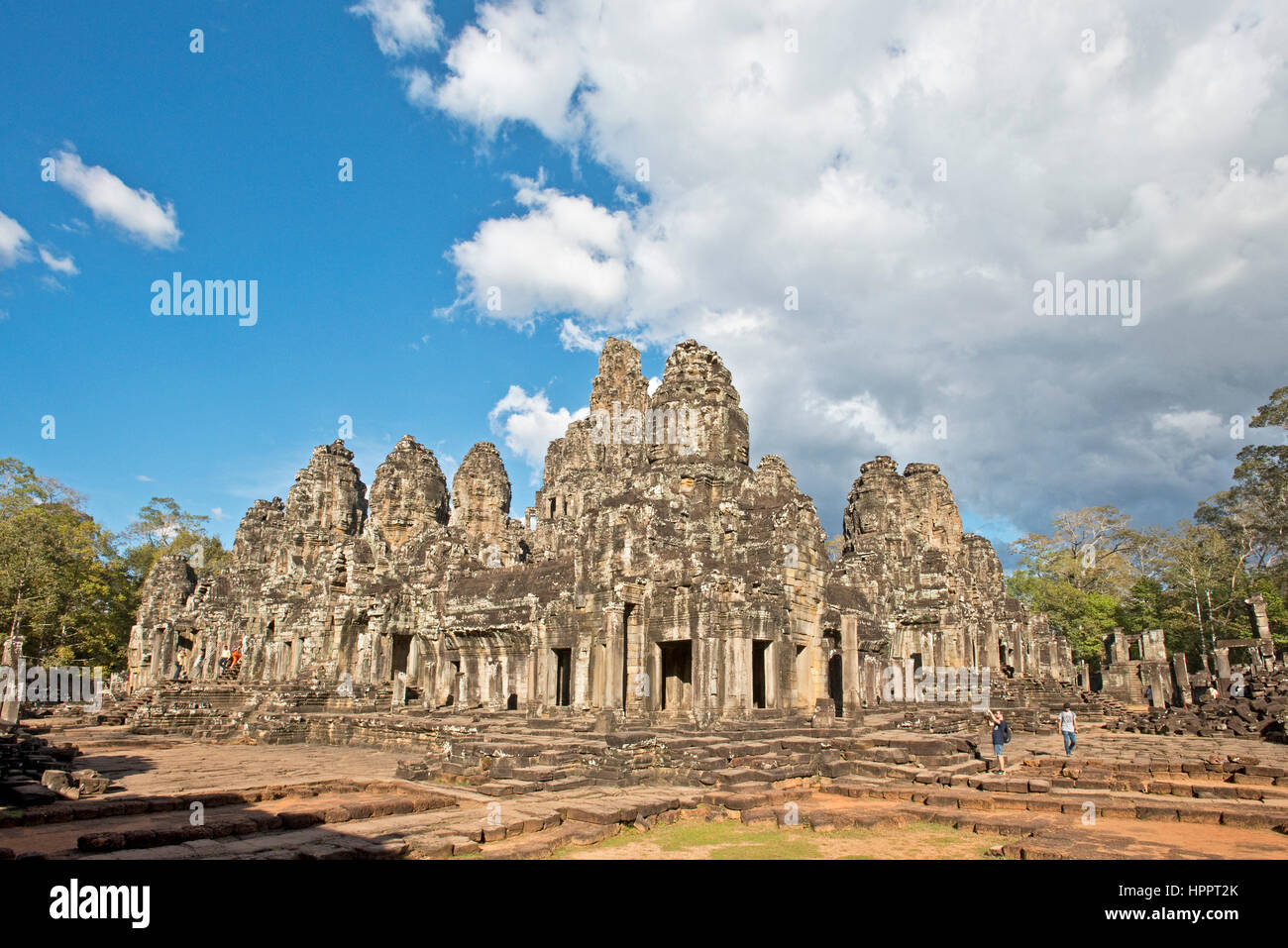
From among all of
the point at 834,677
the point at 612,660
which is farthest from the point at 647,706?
the point at 834,677

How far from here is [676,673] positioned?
19.5 meters

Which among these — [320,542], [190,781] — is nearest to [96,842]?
[190,781]

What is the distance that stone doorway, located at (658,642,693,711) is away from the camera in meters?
19.0

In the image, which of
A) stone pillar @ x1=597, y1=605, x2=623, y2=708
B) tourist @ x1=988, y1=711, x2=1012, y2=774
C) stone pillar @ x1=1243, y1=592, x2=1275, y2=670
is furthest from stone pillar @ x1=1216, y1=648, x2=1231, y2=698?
stone pillar @ x1=597, y1=605, x2=623, y2=708

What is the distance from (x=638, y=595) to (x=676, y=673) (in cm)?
306

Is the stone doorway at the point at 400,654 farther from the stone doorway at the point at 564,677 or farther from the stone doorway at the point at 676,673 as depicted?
the stone doorway at the point at 676,673

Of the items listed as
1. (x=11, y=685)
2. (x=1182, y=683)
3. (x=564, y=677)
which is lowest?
(x=1182, y=683)

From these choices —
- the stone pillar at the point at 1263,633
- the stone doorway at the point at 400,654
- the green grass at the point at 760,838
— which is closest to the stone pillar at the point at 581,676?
the green grass at the point at 760,838

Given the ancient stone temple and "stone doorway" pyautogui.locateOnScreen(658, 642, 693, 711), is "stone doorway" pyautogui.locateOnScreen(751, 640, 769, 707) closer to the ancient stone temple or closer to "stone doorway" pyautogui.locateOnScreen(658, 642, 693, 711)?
the ancient stone temple

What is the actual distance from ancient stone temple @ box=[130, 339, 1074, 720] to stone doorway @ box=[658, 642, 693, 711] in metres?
0.05

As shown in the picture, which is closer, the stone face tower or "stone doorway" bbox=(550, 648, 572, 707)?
"stone doorway" bbox=(550, 648, 572, 707)

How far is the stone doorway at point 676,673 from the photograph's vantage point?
62.3ft

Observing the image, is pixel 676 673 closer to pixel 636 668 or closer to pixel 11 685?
pixel 636 668
